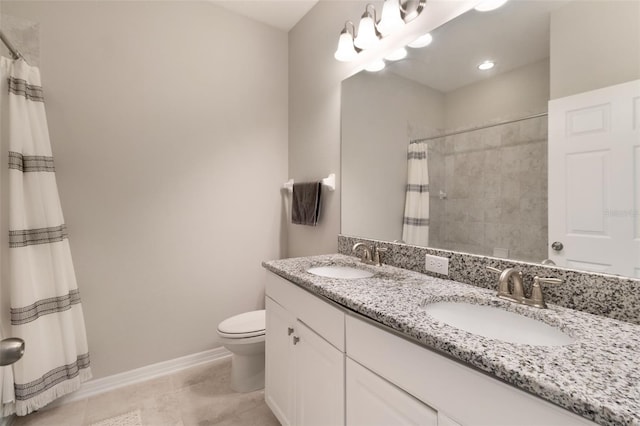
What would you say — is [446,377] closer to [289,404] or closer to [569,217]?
[569,217]

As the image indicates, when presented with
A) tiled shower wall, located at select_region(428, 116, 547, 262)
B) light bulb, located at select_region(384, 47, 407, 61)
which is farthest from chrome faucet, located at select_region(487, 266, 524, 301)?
light bulb, located at select_region(384, 47, 407, 61)

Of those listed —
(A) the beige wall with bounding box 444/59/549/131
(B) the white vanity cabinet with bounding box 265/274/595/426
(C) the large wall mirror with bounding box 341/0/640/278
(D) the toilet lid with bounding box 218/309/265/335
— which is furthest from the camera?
(D) the toilet lid with bounding box 218/309/265/335

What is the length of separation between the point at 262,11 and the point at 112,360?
2717 mm

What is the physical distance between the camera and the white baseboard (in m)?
1.72

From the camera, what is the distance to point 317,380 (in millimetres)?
1122

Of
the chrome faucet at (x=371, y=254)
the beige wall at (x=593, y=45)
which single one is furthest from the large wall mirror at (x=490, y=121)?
the chrome faucet at (x=371, y=254)

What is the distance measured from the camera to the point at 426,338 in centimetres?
70

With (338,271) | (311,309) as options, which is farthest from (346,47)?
(311,309)

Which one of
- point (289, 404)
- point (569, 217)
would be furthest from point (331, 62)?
point (289, 404)

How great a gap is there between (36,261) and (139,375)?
0.97m

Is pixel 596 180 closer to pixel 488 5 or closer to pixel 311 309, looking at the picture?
pixel 488 5

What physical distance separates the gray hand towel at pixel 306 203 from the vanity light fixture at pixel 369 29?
916 millimetres

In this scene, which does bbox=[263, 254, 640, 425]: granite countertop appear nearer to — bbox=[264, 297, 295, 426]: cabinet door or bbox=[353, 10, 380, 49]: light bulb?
bbox=[264, 297, 295, 426]: cabinet door

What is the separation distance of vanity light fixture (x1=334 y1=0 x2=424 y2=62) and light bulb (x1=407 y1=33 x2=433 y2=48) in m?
0.10
